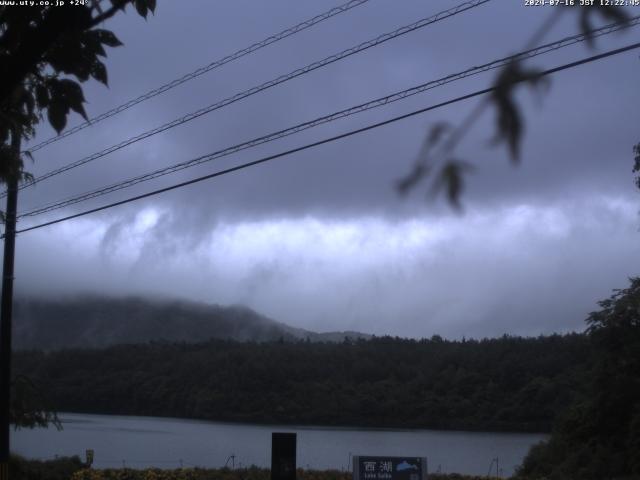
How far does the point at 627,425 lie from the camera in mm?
26766

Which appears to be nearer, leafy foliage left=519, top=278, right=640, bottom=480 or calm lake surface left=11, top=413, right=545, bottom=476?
leafy foliage left=519, top=278, right=640, bottom=480

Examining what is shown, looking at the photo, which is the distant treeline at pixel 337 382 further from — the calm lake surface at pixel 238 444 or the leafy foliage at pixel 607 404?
the leafy foliage at pixel 607 404

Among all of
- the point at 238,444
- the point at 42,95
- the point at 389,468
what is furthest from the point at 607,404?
the point at 42,95

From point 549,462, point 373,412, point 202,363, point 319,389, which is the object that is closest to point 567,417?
point 549,462

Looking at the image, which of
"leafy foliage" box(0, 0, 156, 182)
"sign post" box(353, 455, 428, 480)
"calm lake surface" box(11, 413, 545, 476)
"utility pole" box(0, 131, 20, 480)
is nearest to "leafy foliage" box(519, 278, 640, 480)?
"calm lake surface" box(11, 413, 545, 476)

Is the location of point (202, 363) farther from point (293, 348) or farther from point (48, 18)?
point (48, 18)

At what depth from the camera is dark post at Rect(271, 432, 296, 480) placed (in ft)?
50.6

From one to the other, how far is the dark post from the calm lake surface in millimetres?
10411

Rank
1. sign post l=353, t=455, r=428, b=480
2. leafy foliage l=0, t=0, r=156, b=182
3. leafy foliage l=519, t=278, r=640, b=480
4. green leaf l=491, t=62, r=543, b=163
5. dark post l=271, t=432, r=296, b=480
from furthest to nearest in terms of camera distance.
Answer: leafy foliage l=519, t=278, r=640, b=480 → sign post l=353, t=455, r=428, b=480 → dark post l=271, t=432, r=296, b=480 → leafy foliage l=0, t=0, r=156, b=182 → green leaf l=491, t=62, r=543, b=163

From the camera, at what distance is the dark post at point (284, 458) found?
15422 millimetres

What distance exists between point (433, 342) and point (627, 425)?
24190 millimetres

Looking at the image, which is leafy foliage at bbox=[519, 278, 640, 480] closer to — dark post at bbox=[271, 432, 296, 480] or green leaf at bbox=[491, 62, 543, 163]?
dark post at bbox=[271, 432, 296, 480]

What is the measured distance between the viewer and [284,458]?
1551cm

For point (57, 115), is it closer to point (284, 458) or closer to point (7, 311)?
point (284, 458)
